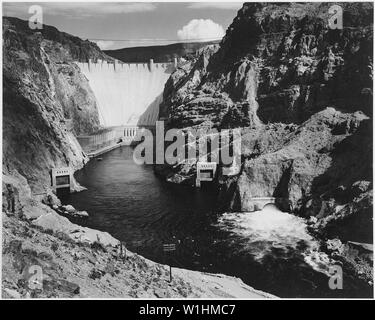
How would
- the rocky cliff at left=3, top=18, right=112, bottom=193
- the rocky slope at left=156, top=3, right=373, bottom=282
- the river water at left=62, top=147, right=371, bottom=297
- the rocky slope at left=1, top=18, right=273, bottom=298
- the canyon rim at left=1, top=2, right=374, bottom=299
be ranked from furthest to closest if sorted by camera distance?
the rocky cliff at left=3, top=18, right=112, bottom=193 < the rocky slope at left=156, top=3, right=373, bottom=282 < the river water at left=62, top=147, right=371, bottom=297 < the canyon rim at left=1, top=2, right=374, bottom=299 < the rocky slope at left=1, top=18, right=273, bottom=298

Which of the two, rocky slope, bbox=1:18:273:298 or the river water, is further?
the river water

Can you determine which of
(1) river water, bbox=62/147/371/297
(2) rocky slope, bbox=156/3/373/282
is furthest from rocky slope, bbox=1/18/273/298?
(2) rocky slope, bbox=156/3/373/282

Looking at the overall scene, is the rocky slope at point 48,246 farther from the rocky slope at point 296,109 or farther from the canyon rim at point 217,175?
the rocky slope at point 296,109

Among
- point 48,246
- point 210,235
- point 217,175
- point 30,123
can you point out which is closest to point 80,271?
point 48,246

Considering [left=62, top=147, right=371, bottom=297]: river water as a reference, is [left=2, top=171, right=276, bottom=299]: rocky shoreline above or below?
above

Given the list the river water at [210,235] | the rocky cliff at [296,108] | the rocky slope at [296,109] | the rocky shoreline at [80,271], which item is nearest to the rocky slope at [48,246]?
the rocky shoreline at [80,271]

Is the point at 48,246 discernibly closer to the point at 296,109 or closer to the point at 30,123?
the point at 30,123

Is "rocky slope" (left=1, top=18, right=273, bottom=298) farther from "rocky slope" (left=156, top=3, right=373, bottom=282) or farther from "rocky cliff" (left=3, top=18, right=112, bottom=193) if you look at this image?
"rocky slope" (left=156, top=3, right=373, bottom=282)

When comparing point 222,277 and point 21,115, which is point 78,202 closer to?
point 21,115
